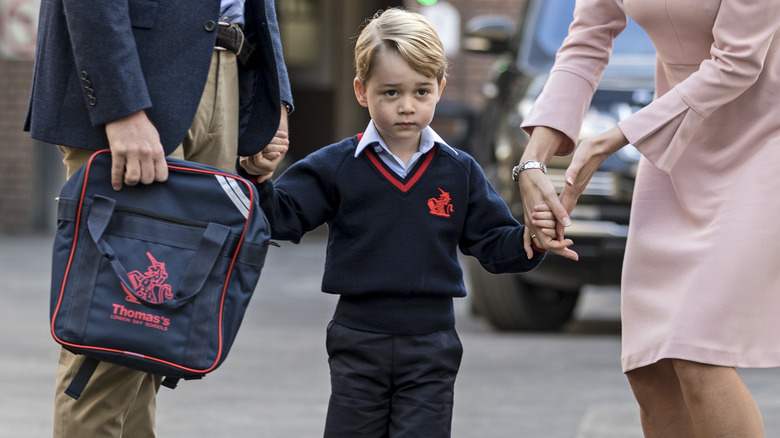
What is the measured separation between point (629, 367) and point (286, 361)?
352cm

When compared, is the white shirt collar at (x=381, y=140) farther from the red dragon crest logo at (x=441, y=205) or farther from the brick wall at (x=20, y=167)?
the brick wall at (x=20, y=167)

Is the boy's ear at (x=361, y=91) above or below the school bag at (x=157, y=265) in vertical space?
above

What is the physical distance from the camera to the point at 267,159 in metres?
3.51

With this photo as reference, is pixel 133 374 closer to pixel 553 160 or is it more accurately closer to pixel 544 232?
pixel 544 232

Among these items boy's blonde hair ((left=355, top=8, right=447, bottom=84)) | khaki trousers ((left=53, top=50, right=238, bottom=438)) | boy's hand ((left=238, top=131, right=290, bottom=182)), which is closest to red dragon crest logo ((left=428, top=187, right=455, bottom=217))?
boy's blonde hair ((left=355, top=8, right=447, bottom=84))

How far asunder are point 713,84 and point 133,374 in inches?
61.9

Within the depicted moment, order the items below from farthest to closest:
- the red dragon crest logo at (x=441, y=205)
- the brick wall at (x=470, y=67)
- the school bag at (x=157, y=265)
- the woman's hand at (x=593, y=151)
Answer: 1. the brick wall at (x=470, y=67)
2. the red dragon crest logo at (x=441, y=205)
3. the woman's hand at (x=593, y=151)
4. the school bag at (x=157, y=265)

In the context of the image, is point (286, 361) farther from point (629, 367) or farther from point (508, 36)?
point (629, 367)

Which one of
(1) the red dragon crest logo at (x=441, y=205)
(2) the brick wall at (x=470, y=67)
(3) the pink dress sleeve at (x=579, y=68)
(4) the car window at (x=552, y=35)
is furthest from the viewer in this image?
(2) the brick wall at (x=470, y=67)

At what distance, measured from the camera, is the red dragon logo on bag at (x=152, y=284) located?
121 inches

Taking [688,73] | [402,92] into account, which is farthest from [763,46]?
[402,92]

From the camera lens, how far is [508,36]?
7.88 m

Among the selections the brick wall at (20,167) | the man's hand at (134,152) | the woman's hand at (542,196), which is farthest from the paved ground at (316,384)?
the brick wall at (20,167)

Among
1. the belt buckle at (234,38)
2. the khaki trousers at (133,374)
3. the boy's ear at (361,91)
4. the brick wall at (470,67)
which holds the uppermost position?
the belt buckle at (234,38)
